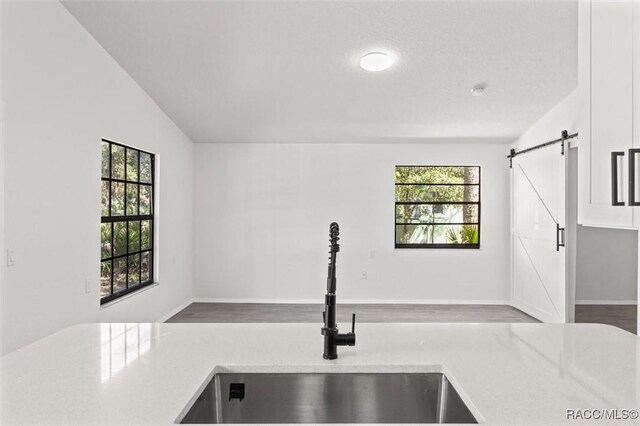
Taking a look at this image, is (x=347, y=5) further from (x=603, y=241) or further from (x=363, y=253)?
(x=603, y=241)

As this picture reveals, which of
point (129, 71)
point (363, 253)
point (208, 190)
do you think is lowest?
point (363, 253)

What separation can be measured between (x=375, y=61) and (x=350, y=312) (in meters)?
3.17

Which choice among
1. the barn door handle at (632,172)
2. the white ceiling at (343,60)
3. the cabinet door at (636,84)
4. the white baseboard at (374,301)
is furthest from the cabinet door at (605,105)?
the white baseboard at (374,301)

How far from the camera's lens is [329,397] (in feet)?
3.90

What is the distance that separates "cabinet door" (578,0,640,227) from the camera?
1.18 meters

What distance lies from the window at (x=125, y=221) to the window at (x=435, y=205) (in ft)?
11.1

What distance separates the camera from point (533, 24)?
10.8 feet

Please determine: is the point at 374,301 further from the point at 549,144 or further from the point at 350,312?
the point at 549,144

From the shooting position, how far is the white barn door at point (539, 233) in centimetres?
467

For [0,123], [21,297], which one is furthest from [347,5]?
[21,297]

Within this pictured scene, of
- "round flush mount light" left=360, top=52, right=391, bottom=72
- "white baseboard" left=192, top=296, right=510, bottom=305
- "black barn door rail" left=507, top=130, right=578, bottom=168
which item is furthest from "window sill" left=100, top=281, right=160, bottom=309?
"black barn door rail" left=507, top=130, right=578, bottom=168

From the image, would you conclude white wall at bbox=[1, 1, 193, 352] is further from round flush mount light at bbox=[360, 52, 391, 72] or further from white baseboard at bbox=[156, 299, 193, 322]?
round flush mount light at bbox=[360, 52, 391, 72]

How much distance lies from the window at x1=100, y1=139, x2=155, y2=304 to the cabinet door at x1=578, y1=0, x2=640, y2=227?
151 inches

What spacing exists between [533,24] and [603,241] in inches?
160
